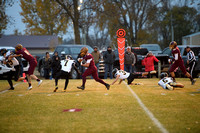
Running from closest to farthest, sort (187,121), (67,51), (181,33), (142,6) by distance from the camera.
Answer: (187,121), (67,51), (142,6), (181,33)

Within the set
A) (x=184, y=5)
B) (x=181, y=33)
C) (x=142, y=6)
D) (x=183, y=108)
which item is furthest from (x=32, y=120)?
(x=184, y=5)

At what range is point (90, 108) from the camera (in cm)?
748

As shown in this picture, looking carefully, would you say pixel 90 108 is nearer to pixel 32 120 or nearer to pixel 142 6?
pixel 32 120

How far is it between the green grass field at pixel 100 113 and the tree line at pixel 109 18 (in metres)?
21.1

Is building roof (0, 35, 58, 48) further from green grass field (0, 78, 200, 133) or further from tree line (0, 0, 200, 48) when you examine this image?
Answer: green grass field (0, 78, 200, 133)

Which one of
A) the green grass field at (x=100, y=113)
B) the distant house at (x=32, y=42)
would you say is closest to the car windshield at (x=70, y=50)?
the green grass field at (x=100, y=113)

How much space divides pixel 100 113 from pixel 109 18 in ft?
106

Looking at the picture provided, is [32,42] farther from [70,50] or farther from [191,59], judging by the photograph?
[191,59]

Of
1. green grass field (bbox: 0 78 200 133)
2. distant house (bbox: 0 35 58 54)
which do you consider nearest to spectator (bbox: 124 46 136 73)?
green grass field (bbox: 0 78 200 133)

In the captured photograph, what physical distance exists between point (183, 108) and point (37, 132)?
3.68m

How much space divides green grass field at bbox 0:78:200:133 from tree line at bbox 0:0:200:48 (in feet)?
69.3

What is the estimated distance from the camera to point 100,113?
684 cm

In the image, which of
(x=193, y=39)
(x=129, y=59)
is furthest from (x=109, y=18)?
(x=129, y=59)

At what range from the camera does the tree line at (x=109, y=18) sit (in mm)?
30859
